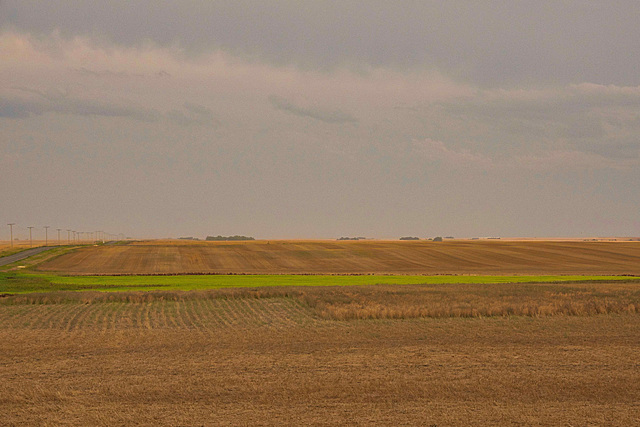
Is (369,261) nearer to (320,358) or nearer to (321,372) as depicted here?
(320,358)

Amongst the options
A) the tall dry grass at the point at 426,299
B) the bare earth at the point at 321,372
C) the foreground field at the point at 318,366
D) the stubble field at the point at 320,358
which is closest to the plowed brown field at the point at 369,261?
the tall dry grass at the point at 426,299

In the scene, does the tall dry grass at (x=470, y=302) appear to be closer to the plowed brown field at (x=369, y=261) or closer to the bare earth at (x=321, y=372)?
the bare earth at (x=321, y=372)

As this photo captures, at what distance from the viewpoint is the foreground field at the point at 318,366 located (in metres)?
13.8

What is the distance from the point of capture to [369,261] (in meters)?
98.8

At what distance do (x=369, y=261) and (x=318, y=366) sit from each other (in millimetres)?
80942

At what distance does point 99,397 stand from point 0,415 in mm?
2310

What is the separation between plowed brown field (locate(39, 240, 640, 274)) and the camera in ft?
269

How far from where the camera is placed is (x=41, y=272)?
7438 centimetres

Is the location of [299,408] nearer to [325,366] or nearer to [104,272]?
[325,366]

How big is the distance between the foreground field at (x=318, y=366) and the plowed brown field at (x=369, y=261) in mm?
49135

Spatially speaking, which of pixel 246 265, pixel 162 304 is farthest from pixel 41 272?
pixel 162 304

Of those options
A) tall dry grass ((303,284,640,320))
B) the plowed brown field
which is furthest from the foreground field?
the plowed brown field

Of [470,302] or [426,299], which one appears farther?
[426,299]

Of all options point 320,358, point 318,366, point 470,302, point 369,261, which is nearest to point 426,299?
point 470,302
